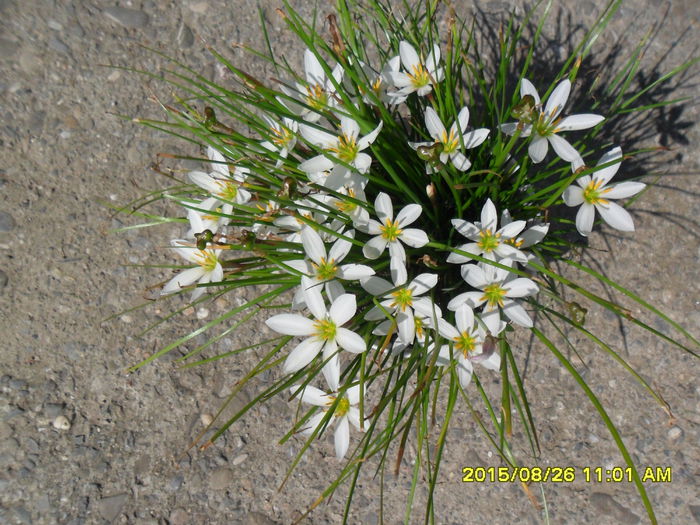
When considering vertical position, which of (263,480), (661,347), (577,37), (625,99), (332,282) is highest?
(577,37)

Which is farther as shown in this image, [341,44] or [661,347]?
[661,347]

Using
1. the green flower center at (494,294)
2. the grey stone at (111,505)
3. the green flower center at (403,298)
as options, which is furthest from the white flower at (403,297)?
the grey stone at (111,505)

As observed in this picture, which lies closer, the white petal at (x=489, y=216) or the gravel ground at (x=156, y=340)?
the white petal at (x=489, y=216)

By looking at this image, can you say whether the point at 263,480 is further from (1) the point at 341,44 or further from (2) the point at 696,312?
(2) the point at 696,312

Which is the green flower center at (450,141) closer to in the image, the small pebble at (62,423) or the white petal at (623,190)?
the white petal at (623,190)

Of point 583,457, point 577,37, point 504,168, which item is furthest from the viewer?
point 577,37

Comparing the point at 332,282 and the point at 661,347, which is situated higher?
the point at 661,347

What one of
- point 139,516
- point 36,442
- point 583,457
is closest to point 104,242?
point 36,442
